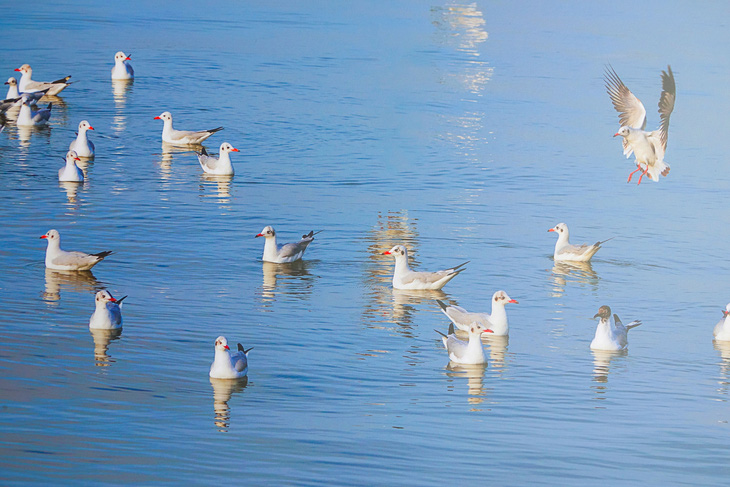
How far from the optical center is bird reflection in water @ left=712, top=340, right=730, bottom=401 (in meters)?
12.7

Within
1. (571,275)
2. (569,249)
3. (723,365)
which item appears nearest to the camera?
(723,365)

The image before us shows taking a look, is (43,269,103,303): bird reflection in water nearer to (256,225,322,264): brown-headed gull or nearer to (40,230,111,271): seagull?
(40,230,111,271): seagull

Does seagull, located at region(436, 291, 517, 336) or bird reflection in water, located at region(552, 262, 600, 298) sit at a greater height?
bird reflection in water, located at region(552, 262, 600, 298)

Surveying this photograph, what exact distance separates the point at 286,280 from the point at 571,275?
4579 mm

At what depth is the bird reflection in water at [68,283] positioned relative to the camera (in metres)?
14.9

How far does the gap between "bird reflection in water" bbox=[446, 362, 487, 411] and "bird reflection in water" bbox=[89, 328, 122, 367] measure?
12.6 feet

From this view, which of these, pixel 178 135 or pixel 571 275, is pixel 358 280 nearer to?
pixel 571 275

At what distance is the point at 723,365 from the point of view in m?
13.7

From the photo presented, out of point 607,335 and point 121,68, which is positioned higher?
point 121,68

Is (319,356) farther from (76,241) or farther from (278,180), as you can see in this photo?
(278,180)

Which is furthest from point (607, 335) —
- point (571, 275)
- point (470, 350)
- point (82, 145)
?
point (82, 145)

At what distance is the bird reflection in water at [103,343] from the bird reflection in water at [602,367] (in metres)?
5.40

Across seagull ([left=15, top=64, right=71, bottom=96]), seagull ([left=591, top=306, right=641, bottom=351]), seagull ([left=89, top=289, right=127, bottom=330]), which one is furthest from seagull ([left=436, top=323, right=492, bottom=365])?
seagull ([left=15, top=64, right=71, bottom=96])

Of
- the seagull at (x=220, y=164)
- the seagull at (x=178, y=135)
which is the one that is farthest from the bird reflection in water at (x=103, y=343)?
the seagull at (x=178, y=135)
